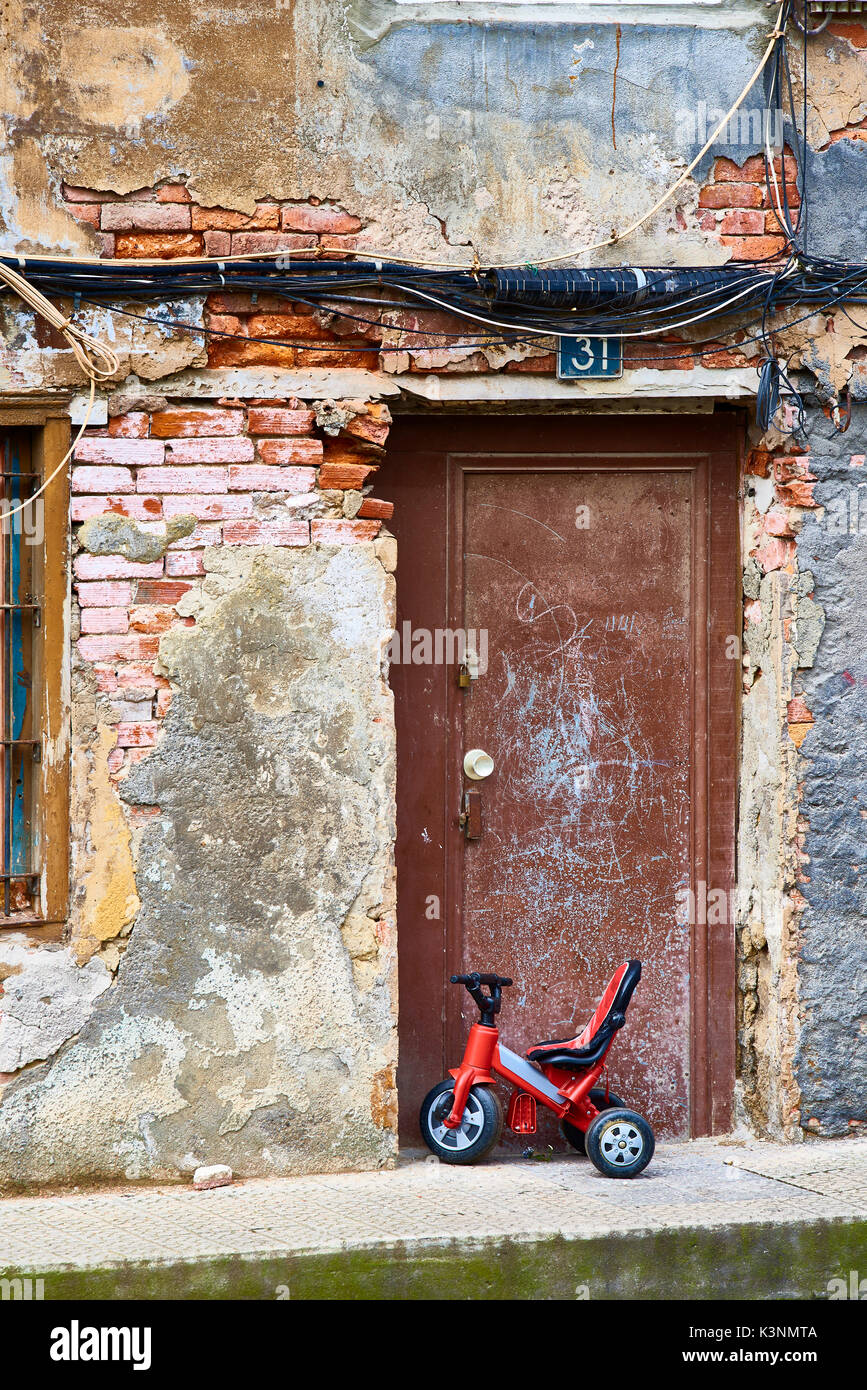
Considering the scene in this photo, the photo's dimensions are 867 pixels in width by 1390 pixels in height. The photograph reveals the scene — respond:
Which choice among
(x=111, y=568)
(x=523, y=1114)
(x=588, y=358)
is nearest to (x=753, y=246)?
(x=588, y=358)

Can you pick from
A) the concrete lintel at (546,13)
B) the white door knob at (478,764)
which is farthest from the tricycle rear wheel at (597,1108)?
the concrete lintel at (546,13)

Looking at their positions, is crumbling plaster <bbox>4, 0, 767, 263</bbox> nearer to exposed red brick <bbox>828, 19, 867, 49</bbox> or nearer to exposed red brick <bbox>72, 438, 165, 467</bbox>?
exposed red brick <bbox>828, 19, 867, 49</bbox>

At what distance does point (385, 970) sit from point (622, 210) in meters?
2.67

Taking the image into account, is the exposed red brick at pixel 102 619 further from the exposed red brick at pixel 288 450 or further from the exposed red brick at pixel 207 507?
the exposed red brick at pixel 288 450

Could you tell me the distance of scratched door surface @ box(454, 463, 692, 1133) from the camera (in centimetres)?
477

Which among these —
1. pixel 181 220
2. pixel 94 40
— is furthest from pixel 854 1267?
pixel 94 40

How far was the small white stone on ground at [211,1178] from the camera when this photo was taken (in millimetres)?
4234

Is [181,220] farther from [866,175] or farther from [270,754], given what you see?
[866,175]

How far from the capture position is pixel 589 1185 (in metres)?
4.27

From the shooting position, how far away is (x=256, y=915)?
14.3ft

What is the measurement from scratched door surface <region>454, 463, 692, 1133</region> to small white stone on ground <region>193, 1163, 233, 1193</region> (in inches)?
43.0

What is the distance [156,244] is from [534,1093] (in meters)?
3.01

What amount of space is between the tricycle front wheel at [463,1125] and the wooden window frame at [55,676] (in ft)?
4.50

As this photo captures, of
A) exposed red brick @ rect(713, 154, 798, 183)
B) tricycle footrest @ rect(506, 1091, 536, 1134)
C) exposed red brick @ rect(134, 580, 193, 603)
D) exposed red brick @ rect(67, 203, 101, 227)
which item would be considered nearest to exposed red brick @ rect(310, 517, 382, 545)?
exposed red brick @ rect(134, 580, 193, 603)
